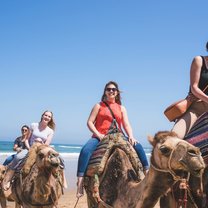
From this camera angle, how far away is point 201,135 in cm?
504

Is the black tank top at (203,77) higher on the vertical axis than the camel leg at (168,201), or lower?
higher

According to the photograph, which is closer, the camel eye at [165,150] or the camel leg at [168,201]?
the camel eye at [165,150]

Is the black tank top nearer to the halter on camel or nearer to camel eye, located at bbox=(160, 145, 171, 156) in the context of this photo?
the halter on camel

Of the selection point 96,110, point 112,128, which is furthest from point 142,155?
point 96,110

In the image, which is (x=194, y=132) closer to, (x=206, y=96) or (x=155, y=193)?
(x=206, y=96)

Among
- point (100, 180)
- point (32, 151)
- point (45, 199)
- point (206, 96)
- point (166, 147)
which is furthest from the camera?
point (32, 151)

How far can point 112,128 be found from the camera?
245 inches

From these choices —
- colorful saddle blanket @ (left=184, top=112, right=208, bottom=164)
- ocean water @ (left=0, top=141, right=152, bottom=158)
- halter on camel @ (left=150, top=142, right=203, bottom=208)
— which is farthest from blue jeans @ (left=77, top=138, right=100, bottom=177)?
ocean water @ (left=0, top=141, right=152, bottom=158)

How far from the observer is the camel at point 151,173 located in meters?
3.88

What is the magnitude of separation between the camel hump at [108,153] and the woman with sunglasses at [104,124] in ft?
0.38

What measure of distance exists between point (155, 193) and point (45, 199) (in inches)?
126

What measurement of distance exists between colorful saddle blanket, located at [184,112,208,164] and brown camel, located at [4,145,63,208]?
2341mm

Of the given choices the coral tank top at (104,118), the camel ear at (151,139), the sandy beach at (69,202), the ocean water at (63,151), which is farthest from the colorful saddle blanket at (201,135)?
the ocean water at (63,151)

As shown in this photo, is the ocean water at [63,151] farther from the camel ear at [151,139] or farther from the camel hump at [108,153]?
the camel ear at [151,139]
